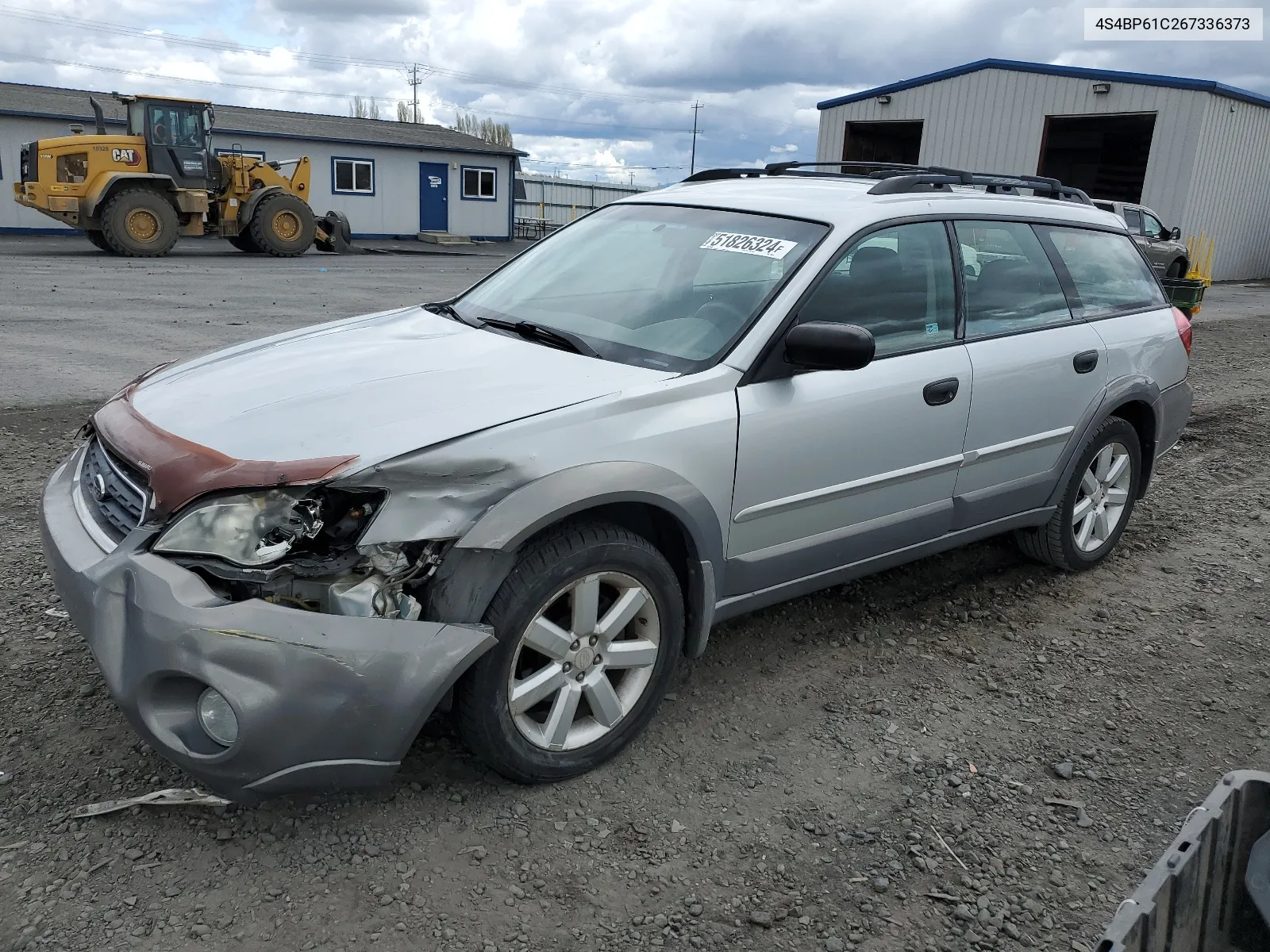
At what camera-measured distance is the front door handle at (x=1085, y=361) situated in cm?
424

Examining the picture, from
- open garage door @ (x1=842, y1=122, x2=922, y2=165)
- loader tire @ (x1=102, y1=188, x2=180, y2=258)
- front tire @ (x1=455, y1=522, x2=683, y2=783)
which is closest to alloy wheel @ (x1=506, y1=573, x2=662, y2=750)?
front tire @ (x1=455, y1=522, x2=683, y2=783)

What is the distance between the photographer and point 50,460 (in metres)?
5.49

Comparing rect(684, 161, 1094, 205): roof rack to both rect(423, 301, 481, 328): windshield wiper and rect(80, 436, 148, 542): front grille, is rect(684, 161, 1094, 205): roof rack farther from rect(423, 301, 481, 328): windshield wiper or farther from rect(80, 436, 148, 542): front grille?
rect(80, 436, 148, 542): front grille

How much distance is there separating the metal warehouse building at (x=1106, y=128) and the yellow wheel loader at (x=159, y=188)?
12.6 metres

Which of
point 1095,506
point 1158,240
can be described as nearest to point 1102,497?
point 1095,506

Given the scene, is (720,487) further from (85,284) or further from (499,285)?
(85,284)

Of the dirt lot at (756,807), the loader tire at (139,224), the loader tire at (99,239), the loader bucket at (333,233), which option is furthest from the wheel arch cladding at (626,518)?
the loader bucket at (333,233)

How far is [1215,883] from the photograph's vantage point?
2.00 meters

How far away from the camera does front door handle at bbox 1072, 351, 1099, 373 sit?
4.24 m

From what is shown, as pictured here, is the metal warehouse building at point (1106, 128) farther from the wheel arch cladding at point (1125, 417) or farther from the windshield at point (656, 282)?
the windshield at point (656, 282)

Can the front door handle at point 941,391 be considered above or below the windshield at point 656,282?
below

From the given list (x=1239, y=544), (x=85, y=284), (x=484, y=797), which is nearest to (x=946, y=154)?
(x=85, y=284)

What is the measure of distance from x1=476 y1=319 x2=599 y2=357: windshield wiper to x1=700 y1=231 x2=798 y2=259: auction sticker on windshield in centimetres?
64

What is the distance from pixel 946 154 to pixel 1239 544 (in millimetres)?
22170
